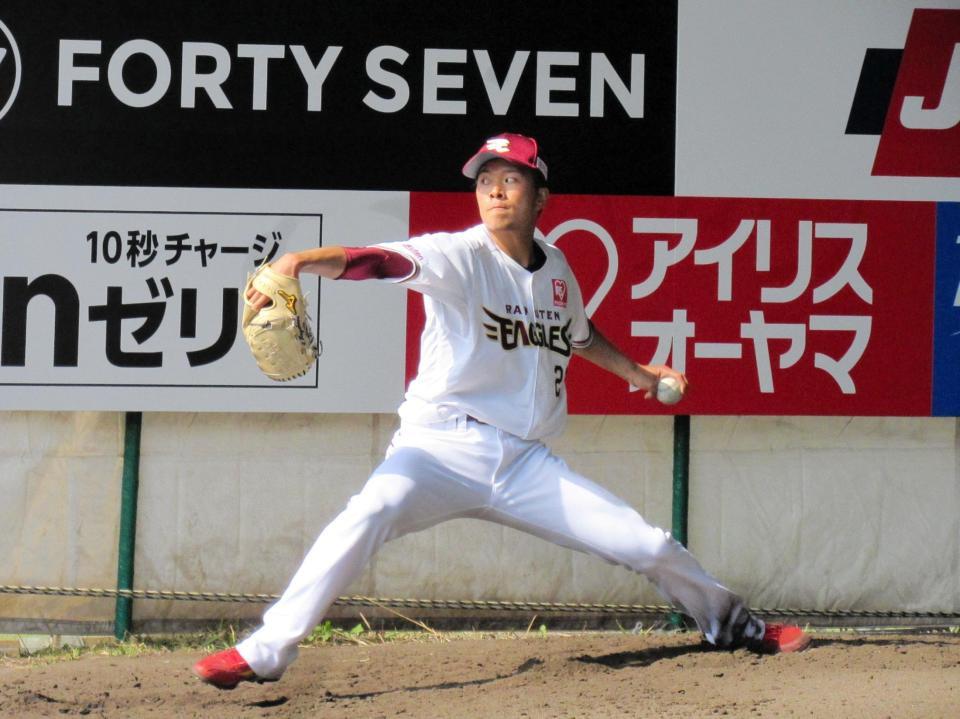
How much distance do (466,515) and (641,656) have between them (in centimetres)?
79

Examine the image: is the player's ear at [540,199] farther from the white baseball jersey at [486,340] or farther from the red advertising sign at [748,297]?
the red advertising sign at [748,297]

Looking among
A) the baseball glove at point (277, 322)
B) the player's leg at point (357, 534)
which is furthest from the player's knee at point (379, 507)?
the baseball glove at point (277, 322)

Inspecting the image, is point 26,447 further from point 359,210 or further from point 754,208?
point 754,208

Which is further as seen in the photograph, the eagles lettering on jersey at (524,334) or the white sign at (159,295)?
the white sign at (159,295)

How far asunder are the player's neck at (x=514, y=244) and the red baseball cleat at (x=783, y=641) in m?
1.39

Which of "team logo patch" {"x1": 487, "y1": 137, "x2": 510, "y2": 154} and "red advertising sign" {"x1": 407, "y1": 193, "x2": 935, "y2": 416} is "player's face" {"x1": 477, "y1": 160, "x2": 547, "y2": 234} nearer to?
"team logo patch" {"x1": 487, "y1": 137, "x2": 510, "y2": 154}

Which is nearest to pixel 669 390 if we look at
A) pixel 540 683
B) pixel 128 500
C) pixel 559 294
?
pixel 559 294

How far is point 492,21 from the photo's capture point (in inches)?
183

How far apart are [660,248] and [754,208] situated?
0.39 m

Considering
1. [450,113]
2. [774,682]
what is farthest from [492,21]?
[774,682]

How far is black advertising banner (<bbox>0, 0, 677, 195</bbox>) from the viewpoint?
15.1ft

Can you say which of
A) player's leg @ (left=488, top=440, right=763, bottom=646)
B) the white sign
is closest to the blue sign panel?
player's leg @ (left=488, top=440, right=763, bottom=646)

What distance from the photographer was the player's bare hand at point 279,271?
123 inches

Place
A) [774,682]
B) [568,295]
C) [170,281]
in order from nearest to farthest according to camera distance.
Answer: [774,682] → [568,295] → [170,281]
